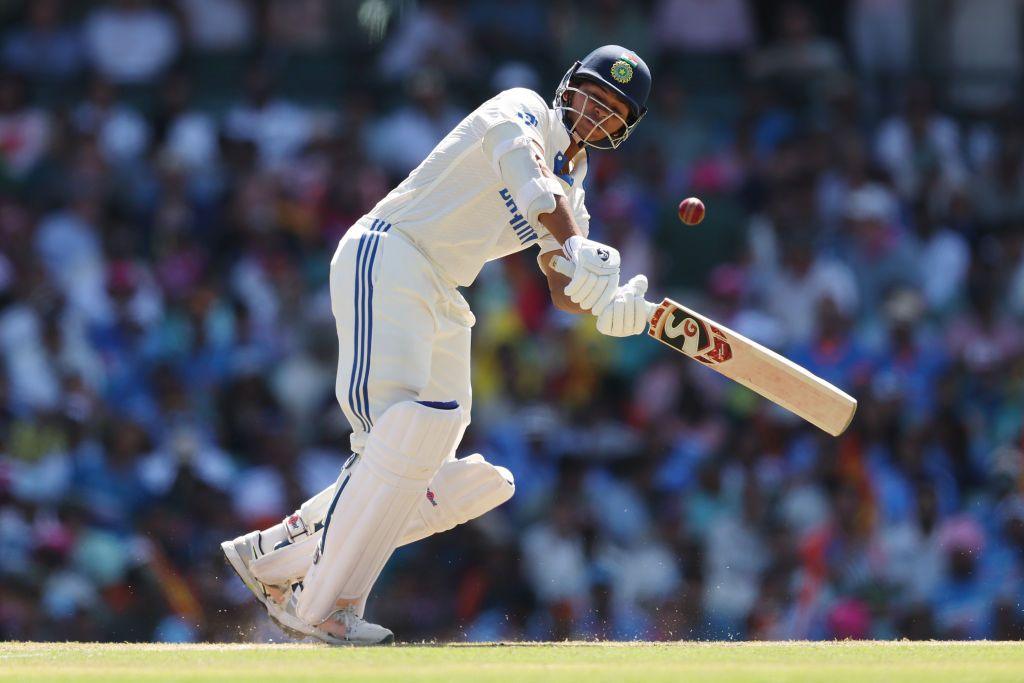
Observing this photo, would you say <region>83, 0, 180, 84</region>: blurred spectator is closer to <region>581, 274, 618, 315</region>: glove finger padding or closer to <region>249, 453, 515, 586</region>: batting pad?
<region>249, 453, 515, 586</region>: batting pad

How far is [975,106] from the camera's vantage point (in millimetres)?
10102

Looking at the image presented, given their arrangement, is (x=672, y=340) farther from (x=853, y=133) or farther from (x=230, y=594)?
(x=853, y=133)

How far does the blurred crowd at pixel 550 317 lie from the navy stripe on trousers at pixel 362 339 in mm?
2441

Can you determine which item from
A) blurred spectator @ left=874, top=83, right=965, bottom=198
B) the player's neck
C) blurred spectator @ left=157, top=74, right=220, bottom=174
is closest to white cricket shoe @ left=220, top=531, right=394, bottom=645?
the player's neck

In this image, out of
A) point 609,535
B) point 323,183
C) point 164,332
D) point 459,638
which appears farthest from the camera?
point 323,183

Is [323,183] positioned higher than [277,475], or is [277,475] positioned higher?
[323,183]

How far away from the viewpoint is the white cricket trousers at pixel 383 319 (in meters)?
4.96

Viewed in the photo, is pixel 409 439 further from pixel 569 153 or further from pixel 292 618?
pixel 569 153

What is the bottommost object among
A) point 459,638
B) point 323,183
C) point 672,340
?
point 459,638

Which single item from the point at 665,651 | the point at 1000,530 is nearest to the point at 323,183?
the point at 1000,530

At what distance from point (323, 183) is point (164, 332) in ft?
4.04

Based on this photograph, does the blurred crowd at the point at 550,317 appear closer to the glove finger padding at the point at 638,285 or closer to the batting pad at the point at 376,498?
the batting pad at the point at 376,498

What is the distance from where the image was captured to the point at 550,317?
28.3 ft

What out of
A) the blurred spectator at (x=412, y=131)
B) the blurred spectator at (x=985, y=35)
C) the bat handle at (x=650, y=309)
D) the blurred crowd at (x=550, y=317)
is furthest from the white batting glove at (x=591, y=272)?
the blurred spectator at (x=985, y=35)
